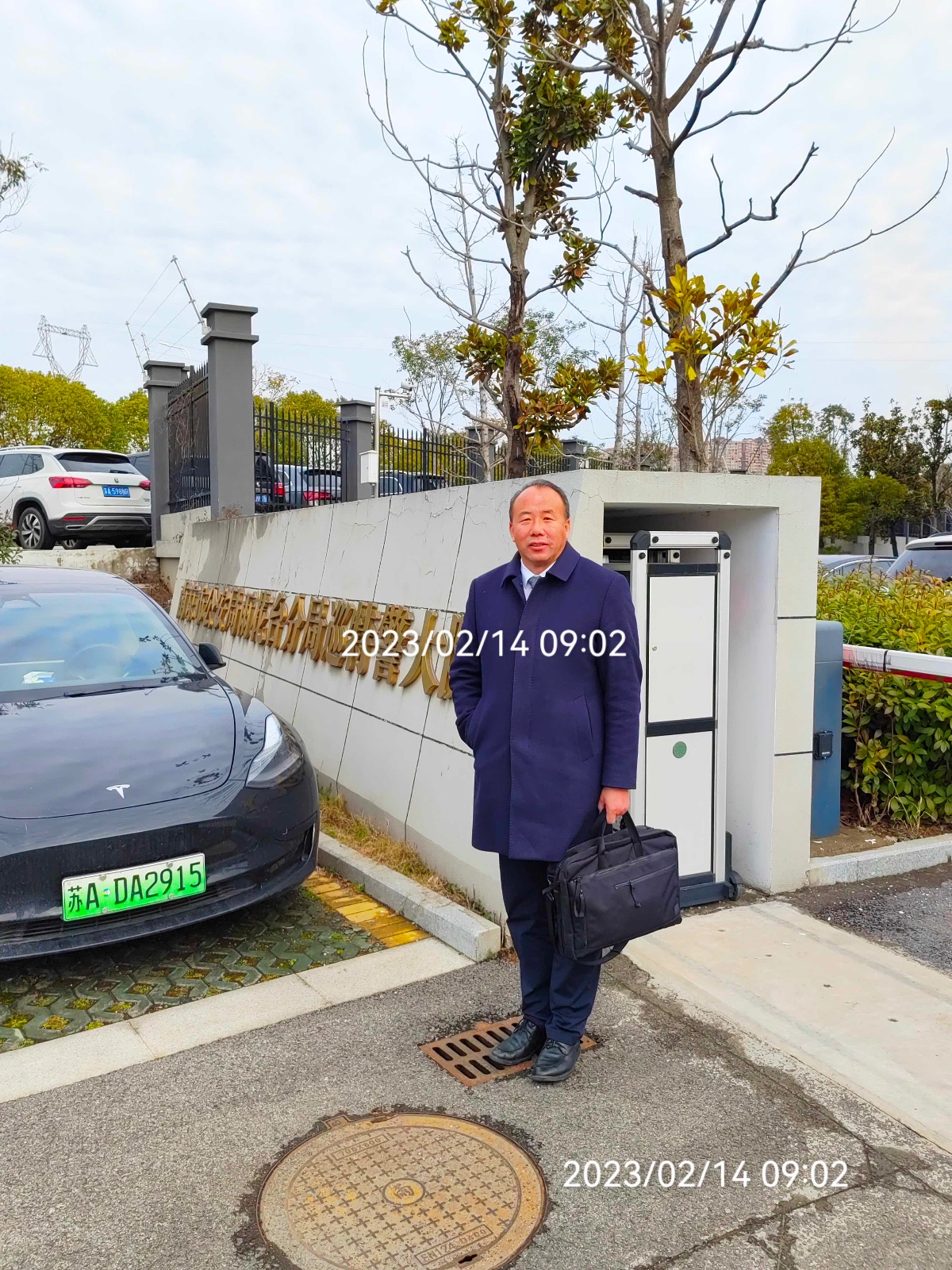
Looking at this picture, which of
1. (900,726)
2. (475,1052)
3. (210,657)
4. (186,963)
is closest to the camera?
(475,1052)

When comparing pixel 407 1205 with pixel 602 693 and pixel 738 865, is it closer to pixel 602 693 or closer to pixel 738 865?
pixel 602 693

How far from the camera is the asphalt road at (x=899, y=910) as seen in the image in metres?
4.12

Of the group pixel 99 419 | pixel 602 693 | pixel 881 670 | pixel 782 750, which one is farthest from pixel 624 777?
pixel 99 419

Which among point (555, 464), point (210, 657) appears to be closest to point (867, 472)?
point (555, 464)

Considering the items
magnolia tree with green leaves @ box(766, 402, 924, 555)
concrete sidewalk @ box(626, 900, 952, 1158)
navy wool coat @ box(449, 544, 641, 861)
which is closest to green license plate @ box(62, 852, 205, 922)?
navy wool coat @ box(449, 544, 641, 861)

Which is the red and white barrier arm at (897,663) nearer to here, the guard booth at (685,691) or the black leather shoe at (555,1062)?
the guard booth at (685,691)

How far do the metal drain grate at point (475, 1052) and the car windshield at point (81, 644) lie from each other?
7.51ft

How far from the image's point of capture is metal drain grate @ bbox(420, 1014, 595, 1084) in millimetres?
3117

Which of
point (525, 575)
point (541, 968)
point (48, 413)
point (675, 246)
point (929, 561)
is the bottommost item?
point (541, 968)

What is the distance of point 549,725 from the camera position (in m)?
2.98

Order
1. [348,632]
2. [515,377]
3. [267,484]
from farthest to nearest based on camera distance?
[267,484], [515,377], [348,632]

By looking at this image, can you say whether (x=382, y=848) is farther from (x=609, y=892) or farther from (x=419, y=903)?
(x=609, y=892)

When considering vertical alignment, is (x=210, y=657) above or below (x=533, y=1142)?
above

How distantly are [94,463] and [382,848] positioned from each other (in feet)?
32.2
